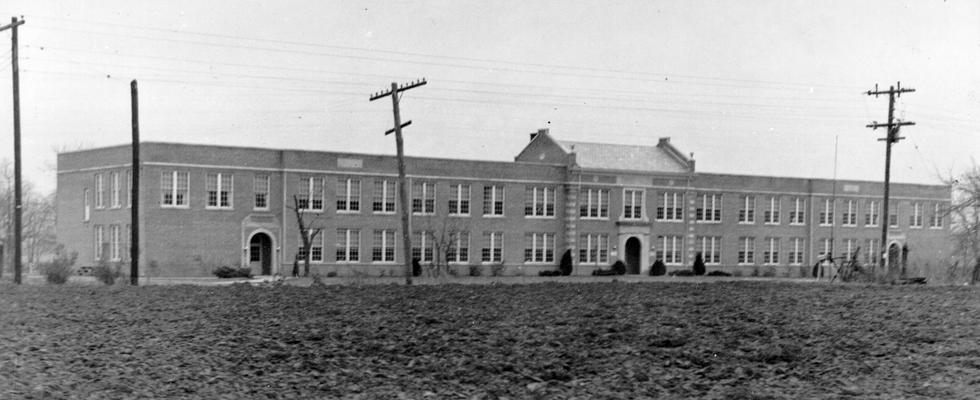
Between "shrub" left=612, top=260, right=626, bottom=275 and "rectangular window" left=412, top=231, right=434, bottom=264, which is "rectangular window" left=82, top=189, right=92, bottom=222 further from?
"shrub" left=612, top=260, right=626, bottom=275

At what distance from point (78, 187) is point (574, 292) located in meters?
36.9

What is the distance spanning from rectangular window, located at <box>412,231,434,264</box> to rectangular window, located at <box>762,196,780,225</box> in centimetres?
2678

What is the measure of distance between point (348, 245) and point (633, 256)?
21.1m

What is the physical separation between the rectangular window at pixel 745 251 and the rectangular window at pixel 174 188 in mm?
38667

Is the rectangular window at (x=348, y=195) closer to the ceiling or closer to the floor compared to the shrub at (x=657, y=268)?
closer to the ceiling

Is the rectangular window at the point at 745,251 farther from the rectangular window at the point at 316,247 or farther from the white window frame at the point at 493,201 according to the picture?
the rectangular window at the point at 316,247

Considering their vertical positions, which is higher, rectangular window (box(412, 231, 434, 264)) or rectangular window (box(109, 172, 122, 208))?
rectangular window (box(109, 172, 122, 208))

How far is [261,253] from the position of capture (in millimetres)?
50844

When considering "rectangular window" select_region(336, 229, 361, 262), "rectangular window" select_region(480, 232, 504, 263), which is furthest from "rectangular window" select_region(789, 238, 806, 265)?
"rectangular window" select_region(336, 229, 361, 262)

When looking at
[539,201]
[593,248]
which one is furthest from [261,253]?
[593,248]

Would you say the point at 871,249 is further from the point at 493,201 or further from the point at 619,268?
the point at 493,201

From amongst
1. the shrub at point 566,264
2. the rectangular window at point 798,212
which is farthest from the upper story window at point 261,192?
the rectangular window at point 798,212

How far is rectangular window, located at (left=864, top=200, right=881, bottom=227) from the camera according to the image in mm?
72750

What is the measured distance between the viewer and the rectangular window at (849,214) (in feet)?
234
